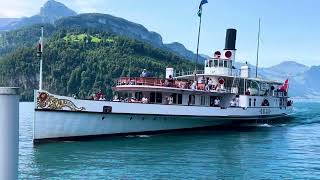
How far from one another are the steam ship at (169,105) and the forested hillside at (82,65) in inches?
3638

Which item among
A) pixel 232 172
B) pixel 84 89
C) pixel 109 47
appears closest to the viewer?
pixel 232 172

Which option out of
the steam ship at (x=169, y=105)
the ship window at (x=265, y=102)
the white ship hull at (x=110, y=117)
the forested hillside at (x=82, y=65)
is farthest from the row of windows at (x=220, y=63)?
the forested hillside at (x=82, y=65)

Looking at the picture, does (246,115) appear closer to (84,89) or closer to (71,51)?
(84,89)

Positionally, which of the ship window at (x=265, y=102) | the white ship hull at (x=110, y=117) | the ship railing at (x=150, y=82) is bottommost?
the white ship hull at (x=110, y=117)

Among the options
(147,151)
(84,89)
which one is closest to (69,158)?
(147,151)

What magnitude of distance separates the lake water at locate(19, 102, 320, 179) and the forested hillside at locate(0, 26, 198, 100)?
4185 inches

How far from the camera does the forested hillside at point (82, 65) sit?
151500 millimetres

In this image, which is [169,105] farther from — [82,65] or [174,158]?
[82,65]

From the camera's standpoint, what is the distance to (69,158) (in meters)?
23.9

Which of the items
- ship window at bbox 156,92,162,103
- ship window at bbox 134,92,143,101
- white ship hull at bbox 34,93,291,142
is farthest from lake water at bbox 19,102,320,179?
ship window at bbox 134,92,143,101

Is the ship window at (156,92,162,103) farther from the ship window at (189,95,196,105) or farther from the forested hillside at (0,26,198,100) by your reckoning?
the forested hillside at (0,26,198,100)

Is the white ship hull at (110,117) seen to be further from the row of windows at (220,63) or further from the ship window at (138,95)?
the row of windows at (220,63)

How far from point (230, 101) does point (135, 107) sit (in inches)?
522

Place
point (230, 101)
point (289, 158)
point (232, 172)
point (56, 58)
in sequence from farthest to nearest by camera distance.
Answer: point (56, 58) < point (230, 101) < point (289, 158) < point (232, 172)
